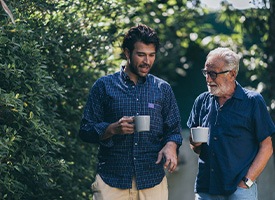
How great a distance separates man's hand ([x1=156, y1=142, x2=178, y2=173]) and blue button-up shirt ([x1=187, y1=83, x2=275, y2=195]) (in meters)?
0.25

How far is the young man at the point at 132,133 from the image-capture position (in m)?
6.15

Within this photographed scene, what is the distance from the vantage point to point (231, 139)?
6090 mm

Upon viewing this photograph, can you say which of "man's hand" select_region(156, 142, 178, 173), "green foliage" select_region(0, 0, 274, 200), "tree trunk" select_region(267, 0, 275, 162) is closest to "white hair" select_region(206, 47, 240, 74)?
"man's hand" select_region(156, 142, 178, 173)

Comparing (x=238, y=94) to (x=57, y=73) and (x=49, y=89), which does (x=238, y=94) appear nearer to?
(x=49, y=89)

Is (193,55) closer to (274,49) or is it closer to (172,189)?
(172,189)

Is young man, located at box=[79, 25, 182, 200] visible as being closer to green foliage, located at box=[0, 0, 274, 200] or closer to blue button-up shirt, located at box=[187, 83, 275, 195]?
blue button-up shirt, located at box=[187, 83, 275, 195]

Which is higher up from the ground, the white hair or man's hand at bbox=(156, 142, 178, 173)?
the white hair


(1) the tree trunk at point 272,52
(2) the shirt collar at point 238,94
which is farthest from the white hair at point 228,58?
(1) the tree trunk at point 272,52

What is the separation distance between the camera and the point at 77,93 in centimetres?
843

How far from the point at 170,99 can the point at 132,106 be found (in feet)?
1.23

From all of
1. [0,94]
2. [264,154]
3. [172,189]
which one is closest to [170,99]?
[264,154]

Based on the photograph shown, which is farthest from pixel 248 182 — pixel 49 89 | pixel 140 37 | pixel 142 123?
pixel 49 89

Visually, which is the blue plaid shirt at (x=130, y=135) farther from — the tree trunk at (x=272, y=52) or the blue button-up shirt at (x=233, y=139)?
the tree trunk at (x=272, y=52)

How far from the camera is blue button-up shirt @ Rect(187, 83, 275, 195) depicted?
6.06m
